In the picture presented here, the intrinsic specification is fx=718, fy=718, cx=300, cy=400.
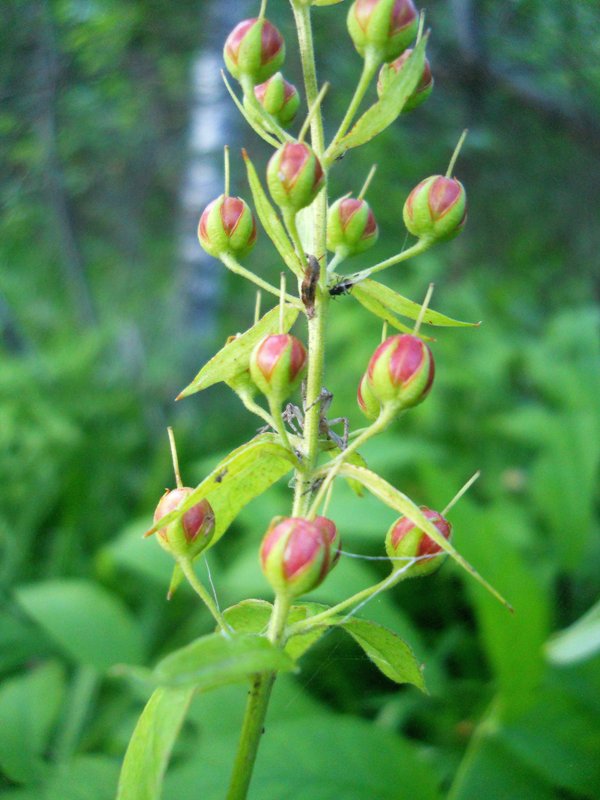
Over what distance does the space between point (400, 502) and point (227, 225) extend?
0.48 metres

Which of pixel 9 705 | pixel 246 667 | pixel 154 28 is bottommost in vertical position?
pixel 9 705

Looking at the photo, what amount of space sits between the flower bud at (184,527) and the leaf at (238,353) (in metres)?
0.14

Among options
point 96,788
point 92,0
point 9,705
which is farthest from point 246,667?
point 92,0

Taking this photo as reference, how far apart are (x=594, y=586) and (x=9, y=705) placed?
2007mm

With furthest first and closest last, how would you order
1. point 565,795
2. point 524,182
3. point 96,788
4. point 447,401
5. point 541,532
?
point 524,182 < point 447,401 < point 541,532 < point 565,795 < point 96,788

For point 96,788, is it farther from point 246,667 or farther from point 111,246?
point 111,246

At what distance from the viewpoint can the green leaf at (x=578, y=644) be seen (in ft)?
4.75

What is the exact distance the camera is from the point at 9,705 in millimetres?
1810

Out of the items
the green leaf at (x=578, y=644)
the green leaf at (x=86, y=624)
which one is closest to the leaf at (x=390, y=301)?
the green leaf at (x=578, y=644)

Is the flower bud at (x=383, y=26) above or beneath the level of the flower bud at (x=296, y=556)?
above

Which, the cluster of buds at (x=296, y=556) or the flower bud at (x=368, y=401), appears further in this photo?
the flower bud at (x=368, y=401)

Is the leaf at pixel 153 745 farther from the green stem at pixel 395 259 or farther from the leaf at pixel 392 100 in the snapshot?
the leaf at pixel 392 100

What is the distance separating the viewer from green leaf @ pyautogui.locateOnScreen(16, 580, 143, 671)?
6.97 ft

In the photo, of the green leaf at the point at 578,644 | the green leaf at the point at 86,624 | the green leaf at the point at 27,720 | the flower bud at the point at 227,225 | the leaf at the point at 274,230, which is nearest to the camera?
the leaf at the point at 274,230
